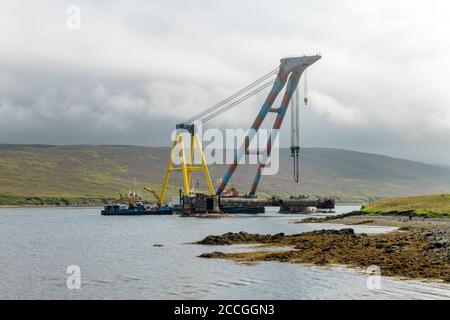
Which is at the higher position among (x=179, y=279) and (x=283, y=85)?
(x=283, y=85)

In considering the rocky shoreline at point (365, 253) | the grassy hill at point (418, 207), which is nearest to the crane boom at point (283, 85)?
the grassy hill at point (418, 207)

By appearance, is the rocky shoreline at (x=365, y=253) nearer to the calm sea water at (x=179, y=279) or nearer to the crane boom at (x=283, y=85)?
the calm sea water at (x=179, y=279)

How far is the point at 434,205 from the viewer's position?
85938mm

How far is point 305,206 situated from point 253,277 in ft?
403

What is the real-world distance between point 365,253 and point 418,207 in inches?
1947

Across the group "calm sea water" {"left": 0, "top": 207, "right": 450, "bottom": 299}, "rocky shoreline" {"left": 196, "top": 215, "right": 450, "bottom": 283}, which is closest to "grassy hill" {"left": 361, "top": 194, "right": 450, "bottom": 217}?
"rocky shoreline" {"left": 196, "top": 215, "right": 450, "bottom": 283}

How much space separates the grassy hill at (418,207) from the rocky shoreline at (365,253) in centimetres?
2756

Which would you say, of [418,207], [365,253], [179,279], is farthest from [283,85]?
[179,279]

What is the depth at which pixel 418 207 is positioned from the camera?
3455 inches

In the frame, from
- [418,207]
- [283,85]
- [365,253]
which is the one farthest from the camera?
[283,85]

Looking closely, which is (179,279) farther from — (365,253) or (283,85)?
(283,85)

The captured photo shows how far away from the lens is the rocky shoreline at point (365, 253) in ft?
114
